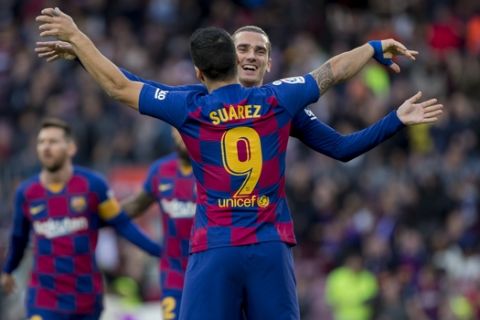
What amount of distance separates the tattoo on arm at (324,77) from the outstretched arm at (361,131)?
31 centimetres

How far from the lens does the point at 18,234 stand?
12164 mm

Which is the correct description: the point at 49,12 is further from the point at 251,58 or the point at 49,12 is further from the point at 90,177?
the point at 90,177

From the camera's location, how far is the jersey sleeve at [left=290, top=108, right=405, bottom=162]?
884 cm

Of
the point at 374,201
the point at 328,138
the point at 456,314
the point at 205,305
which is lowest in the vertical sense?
the point at 456,314

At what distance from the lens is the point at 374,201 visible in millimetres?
19312

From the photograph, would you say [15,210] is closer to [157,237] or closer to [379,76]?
[157,237]

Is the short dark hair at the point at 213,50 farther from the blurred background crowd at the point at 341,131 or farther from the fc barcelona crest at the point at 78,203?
the blurred background crowd at the point at 341,131

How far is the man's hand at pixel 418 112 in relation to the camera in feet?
28.6

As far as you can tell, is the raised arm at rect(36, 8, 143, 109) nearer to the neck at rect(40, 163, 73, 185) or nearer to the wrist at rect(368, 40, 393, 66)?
the wrist at rect(368, 40, 393, 66)

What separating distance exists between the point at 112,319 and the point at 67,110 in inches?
226

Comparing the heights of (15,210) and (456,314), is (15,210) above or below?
above

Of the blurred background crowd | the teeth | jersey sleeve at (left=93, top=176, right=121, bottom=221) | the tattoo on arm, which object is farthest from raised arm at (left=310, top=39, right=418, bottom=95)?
the blurred background crowd

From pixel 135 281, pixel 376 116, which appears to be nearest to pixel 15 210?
pixel 135 281

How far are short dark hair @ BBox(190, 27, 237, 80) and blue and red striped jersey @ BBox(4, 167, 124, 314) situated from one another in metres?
3.95
